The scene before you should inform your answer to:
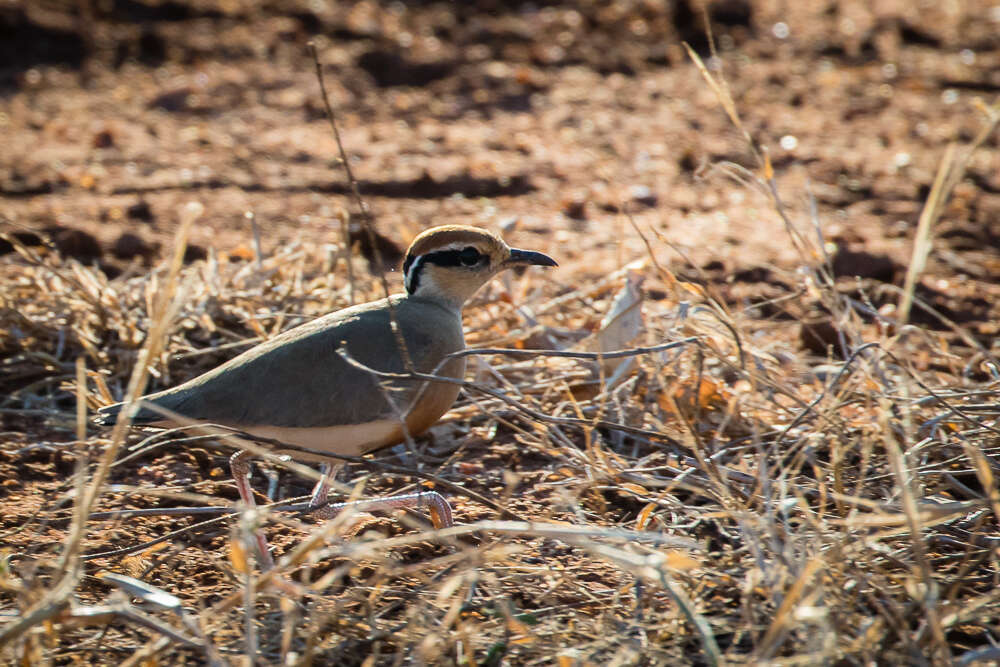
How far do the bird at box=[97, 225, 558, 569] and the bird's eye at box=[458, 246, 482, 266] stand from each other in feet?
1.14

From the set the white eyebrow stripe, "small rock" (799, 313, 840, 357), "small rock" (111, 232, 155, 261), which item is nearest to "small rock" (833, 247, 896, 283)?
"small rock" (799, 313, 840, 357)

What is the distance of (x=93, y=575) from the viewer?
3361mm

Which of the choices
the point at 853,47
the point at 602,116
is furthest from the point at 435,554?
the point at 853,47

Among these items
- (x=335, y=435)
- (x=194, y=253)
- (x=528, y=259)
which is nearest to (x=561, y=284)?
(x=528, y=259)

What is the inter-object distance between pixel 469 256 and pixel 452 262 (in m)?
0.07

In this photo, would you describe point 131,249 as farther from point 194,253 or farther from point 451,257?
point 451,257

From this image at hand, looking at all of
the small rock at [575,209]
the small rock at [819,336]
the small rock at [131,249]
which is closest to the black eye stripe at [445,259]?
the small rock at [819,336]

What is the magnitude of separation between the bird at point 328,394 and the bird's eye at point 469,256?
0.35 m

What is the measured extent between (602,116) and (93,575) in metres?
5.65

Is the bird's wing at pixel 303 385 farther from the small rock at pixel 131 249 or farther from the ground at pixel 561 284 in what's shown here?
the small rock at pixel 131 249

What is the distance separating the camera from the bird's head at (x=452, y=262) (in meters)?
4.09

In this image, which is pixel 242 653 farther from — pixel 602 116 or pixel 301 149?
pixel 602 116

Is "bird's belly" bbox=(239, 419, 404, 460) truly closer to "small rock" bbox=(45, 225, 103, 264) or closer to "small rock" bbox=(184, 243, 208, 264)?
"small rock" bbox=(184, 243, 208, 264)

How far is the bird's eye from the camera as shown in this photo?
411 centimetres
